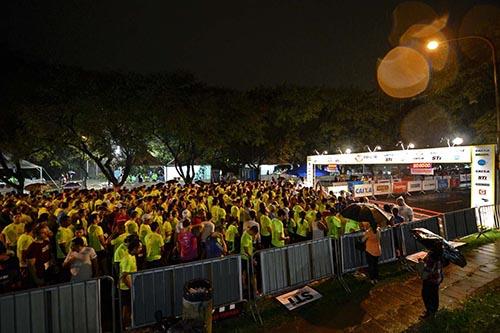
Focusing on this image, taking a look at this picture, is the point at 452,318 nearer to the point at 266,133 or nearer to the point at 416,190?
the point at 416,190

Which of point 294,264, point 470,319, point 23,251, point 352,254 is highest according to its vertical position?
point 23,251

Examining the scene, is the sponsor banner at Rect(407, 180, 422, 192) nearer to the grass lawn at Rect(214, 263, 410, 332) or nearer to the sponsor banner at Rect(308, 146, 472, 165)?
the sponsor banner at Rect(308, 146, 472, 165)

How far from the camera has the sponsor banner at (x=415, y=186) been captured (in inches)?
968

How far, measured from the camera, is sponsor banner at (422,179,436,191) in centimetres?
2528

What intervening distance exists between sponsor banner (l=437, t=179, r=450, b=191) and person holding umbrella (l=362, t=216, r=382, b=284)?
22.9m

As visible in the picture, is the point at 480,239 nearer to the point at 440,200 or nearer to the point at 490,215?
the point at 490,215

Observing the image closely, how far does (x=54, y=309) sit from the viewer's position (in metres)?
4.57

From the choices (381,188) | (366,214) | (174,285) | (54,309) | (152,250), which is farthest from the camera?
(381,188)

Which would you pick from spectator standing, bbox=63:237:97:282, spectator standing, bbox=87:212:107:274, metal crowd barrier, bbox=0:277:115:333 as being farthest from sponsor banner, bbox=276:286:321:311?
spectator standing, bbox=87:212:107:274

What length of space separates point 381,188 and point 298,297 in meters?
18.8

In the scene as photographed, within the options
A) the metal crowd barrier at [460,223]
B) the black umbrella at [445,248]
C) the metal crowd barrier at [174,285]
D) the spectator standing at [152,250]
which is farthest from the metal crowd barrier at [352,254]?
the spectator standing at [152,250]

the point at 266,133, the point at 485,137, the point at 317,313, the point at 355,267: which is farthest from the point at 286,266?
the point at 266,133

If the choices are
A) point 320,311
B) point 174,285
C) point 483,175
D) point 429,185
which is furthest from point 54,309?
point 429,185

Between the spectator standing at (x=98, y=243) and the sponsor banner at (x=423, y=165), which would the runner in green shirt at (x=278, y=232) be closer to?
the spectator standing at (x=98, y=243)
